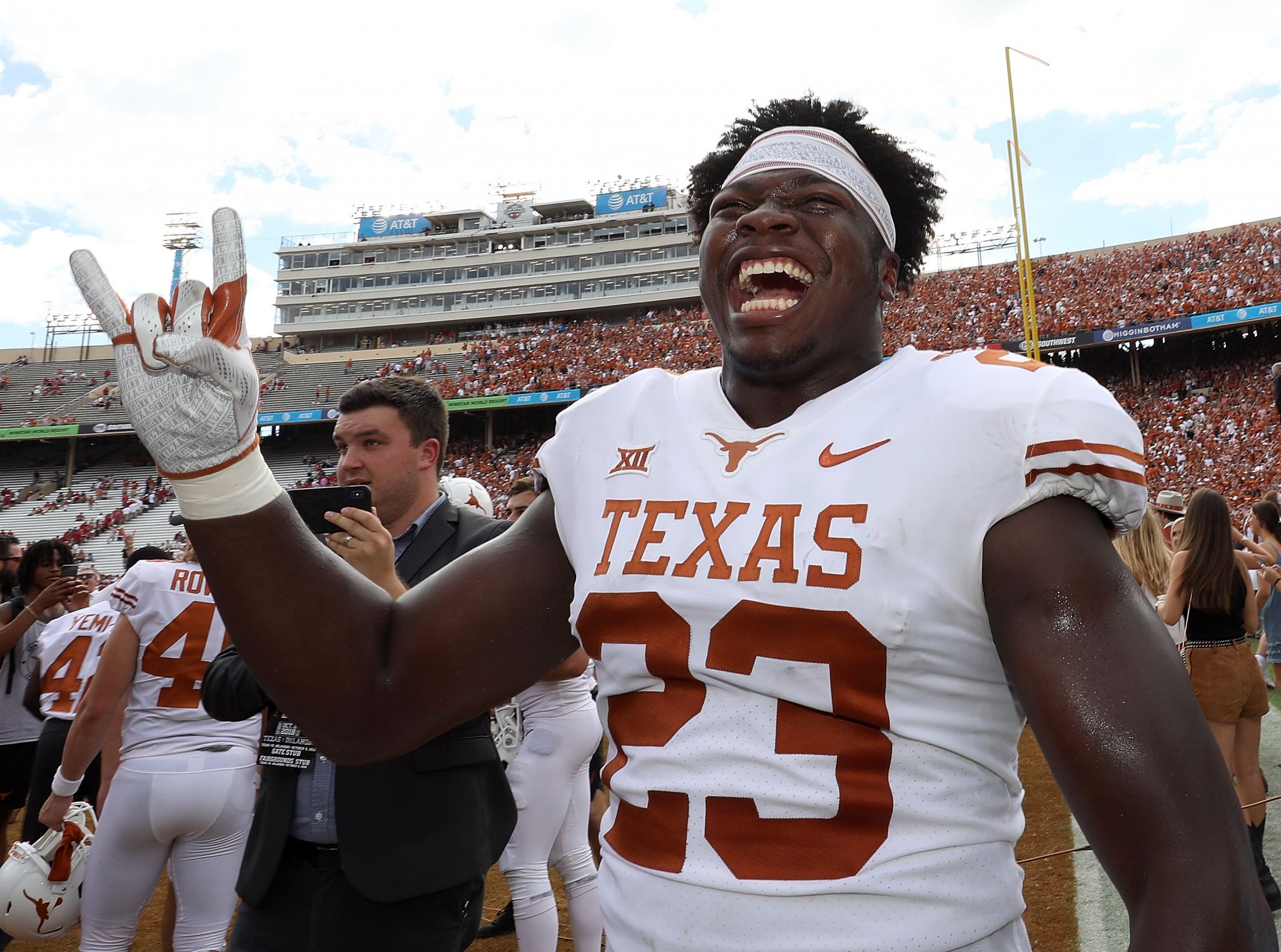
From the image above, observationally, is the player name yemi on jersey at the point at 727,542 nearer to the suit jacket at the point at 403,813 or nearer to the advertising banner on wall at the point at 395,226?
the suit jacket at the point at 403,813

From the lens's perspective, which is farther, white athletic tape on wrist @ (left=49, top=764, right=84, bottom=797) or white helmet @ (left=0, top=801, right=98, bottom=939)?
white athletic tape on wrist @ (left=49, top=764, right=84, bottom=797)

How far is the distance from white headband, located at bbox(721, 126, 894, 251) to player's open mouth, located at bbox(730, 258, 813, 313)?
7.6 inches

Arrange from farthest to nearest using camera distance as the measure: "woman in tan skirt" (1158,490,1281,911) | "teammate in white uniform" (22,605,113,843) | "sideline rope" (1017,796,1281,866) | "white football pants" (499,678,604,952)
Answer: "woman in tan skirt" (1158,490,1281,911) < "teammate in white uniform" (22,605,113,843) < "sideline rope" (1017,796,1281,866) < "white football pants" (499,678,604,952)

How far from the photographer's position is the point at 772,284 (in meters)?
1.58

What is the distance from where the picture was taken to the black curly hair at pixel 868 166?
1.95 m

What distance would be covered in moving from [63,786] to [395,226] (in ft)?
179

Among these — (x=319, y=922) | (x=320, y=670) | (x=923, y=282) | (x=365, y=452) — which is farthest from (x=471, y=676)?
(x=923, y=282)

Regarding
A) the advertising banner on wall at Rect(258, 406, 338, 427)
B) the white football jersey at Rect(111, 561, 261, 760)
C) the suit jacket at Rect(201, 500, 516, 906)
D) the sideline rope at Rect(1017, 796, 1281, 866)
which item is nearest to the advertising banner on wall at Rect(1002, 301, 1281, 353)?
the advertising banner on wall at Rect(258, 406, 338, 427)

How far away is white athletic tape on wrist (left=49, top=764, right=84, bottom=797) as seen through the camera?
152 inches

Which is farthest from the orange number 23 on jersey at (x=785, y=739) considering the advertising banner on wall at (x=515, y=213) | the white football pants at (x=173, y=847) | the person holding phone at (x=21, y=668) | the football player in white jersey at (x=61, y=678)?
the advertising banner on wall at (x=515, y=213)

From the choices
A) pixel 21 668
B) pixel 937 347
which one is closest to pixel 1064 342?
pixel 937 347

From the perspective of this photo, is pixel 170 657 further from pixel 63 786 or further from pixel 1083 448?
pixel 1083 448

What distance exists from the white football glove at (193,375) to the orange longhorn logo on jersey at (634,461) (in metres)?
0.50

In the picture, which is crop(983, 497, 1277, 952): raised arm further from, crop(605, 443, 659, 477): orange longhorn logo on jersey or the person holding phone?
the person holding phone
